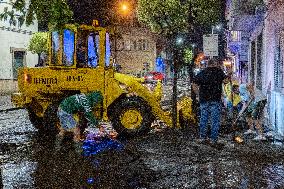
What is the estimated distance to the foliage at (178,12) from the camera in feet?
53.0

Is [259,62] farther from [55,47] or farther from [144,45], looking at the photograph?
[144,45]

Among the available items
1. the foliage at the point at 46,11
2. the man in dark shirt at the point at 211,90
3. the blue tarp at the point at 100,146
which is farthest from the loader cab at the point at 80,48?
the foliage at the point at 46,11

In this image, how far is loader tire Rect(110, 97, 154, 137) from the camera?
442 inches

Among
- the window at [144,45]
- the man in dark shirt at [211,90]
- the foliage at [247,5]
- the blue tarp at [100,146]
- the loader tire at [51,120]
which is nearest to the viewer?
the blue tarp at [100,146]

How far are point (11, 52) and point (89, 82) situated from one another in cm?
2159

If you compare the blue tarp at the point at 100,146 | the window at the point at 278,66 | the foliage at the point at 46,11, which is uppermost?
the foliage at the point at 46,11

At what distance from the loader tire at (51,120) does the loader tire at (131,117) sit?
1.42 meters

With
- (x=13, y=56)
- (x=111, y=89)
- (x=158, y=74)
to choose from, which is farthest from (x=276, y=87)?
(x=158, y=74)

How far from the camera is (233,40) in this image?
2644 centimetres

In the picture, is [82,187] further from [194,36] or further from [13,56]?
[13,56]

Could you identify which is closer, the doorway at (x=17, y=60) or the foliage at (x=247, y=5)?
the foliage at (x=247, y=5)

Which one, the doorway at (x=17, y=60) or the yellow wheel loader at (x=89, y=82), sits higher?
the doorway at (x=17, y=60)

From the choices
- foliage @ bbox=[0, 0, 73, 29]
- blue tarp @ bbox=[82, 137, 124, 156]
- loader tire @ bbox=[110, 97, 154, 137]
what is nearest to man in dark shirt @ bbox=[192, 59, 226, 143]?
loader tire @ bbox=[110, 97, 154, 137]

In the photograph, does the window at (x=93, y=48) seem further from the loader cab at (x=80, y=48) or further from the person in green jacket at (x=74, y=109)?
the person in green jacket at (x=74, y=109)
